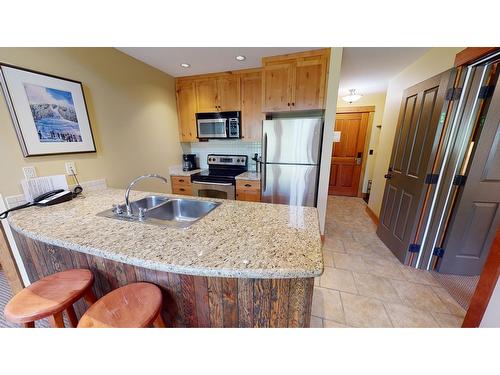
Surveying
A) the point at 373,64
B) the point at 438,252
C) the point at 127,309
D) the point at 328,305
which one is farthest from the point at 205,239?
the point at 373,64

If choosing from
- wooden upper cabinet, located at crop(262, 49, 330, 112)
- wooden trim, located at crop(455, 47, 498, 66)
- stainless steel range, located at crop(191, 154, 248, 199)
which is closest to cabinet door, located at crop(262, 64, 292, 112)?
wooden upper cabinet, located at crop(262, 49, 330, 112)

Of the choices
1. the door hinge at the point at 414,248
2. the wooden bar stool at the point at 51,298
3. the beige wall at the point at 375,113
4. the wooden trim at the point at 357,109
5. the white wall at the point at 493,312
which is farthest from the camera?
the wooden trim at the point at 357,109

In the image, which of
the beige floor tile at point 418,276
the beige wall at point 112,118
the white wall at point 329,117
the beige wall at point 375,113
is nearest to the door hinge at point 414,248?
the beige floor tile at point 418,276

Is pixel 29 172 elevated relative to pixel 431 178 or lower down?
elevated

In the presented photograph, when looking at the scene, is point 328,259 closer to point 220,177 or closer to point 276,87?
point 220,177

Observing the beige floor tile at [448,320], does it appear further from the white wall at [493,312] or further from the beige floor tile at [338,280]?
the beige floor tile at [338,280]

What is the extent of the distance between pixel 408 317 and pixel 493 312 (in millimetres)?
536

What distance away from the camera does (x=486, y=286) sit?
1.08 m

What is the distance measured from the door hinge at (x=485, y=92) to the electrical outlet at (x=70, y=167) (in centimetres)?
366

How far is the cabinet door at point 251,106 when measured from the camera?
8.59 ft

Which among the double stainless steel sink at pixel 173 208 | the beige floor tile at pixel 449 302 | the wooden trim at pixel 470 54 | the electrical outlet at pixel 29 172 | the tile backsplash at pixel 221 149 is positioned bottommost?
the beige floor tile at pixel 449 302

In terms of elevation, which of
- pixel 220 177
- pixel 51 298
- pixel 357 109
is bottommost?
pixel 51 298
